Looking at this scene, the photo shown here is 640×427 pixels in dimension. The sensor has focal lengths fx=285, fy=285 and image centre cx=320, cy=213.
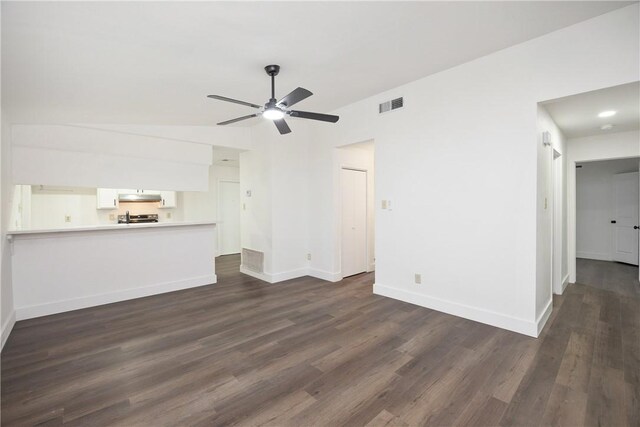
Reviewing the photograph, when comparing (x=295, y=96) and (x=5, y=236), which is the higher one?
(x=295, y=96)

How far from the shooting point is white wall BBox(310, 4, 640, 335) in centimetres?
265

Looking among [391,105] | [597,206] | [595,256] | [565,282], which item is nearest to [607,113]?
[391,105]

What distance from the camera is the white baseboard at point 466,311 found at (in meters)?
2.99

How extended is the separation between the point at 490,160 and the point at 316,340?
2740 millimetres

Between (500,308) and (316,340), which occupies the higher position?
(500,308)

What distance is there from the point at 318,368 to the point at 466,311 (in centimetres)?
204

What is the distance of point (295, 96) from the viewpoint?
8.69 ft

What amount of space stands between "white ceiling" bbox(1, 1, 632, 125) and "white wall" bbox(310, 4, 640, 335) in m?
0.24

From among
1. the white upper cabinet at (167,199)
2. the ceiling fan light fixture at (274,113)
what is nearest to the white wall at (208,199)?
the white upper cabinet at (167,199)

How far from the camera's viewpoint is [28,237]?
11.5 ft

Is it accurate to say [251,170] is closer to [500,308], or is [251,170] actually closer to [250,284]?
[250,284]

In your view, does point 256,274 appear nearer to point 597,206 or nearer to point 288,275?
point 288,275

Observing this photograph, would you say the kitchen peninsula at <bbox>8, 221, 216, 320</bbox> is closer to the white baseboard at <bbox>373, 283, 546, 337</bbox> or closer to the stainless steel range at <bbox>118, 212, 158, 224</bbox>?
the stainless steel range at <bbox>118, 212, 158, 224</bbox>

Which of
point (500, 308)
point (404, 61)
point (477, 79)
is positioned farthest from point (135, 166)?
point (500, 308)
